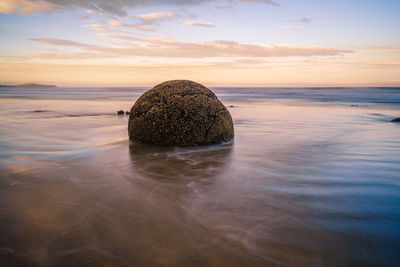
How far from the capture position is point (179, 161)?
393 cm

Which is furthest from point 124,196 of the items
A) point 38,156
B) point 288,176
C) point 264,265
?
point 38,156

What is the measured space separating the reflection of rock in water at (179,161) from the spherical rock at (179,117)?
199 mm

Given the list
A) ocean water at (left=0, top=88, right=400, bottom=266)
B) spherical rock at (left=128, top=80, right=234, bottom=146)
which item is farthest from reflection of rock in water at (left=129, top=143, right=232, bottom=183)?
spherical rock at (left=128, top=80, right=234, bottom=146)

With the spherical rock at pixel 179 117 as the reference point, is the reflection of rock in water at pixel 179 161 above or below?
below

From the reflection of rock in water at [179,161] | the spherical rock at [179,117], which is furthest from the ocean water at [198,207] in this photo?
the spherical rock at [179,117]

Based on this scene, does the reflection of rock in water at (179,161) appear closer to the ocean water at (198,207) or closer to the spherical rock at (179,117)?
the ocean water at (198,207)

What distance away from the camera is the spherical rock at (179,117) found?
15.6ft

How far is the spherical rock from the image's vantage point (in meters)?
4.74

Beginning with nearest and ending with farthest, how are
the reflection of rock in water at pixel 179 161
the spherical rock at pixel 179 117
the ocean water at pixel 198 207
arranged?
the ocean water at pixel 198 207 → the reflection of rock in water at pixel 179 161 → the spherical rock at pixel 179 117

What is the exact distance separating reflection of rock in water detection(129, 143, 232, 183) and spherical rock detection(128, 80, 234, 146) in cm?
20

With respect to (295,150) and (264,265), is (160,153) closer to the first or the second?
(295,150)

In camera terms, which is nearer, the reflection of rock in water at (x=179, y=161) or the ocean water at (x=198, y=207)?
the ocean water at (x=198, y=207)

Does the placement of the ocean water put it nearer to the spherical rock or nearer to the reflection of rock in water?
the reflection of rock in water

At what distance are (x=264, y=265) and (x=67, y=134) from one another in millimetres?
5896
